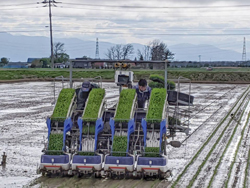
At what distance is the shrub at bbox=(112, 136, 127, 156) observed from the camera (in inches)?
468

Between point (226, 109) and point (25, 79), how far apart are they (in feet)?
134

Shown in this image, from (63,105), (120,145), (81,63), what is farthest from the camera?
(81,63)

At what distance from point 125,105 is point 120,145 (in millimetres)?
1219

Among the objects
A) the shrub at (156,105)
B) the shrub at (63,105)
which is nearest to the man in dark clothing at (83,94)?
the shrub at (63,105)

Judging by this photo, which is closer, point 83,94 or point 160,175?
point 160,175

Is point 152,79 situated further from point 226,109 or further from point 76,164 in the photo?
point 226,109

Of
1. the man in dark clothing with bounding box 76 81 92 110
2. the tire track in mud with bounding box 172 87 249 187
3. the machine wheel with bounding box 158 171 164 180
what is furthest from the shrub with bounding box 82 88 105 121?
the tire track in mud with bounding box 172 87 249 187

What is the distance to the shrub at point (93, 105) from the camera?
492 inches

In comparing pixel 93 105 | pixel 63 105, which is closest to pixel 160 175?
pixel 93 105

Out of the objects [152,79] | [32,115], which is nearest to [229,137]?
[152,79]

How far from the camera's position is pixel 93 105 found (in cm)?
1283

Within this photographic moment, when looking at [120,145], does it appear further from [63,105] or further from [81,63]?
[81,63]

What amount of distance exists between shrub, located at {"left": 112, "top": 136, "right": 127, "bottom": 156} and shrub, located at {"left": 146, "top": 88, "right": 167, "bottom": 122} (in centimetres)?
80

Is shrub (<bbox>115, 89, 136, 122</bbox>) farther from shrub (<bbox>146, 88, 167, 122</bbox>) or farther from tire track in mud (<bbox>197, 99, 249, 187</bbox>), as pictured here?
tire track in mud (<bbox>197, 99, 249, 187</bbox>)
